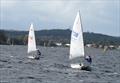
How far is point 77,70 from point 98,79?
974 cm

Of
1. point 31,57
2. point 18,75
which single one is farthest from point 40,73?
point 31,57

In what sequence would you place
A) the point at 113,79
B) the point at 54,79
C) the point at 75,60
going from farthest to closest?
the point at 75,60 → the point at 113,79 → the point at 54,79

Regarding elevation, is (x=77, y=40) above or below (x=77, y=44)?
above

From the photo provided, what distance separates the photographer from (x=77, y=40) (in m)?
78.1

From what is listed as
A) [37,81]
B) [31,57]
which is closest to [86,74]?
[37,81]

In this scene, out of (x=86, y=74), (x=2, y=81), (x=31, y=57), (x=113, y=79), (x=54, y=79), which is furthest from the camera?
(x=31, y=57)

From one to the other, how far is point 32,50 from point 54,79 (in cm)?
4852

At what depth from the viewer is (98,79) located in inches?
2680

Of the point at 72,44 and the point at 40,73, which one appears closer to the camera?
the point at 40,73

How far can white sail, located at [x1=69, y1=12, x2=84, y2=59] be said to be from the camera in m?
77.1

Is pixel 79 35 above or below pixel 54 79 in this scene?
above

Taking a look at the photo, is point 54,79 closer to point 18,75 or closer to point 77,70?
point 18,75

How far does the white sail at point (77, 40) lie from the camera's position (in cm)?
7712

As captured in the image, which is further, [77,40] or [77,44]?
[77,44]
